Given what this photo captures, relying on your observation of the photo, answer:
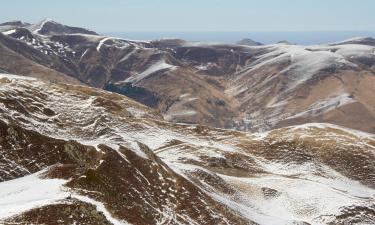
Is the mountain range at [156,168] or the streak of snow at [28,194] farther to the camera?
the mountain range at [156,168]

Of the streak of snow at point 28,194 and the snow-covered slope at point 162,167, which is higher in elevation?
the streak of snow at point 28,194

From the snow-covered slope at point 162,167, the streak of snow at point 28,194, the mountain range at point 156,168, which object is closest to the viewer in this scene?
the streak of snow at point 28,194

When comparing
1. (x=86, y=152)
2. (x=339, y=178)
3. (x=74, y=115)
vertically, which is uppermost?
(x=86, y=152)

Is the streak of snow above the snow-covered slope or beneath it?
above

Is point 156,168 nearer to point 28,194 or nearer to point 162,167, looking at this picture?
point 162,167

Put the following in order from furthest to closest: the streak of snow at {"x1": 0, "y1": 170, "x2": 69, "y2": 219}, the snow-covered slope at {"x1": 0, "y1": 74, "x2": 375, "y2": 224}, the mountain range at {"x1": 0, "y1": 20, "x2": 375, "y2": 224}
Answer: the snow-covered slope at {"x1": 0, "y1": 74, "x2": 375, "y2": 224}
the mountain range at {"x1": 0, "y1": 20, "x2": 375, "y2": 224}
the streak of snow at {"x1": 0, "y1": 170, "x2": 69, "y2": 219}

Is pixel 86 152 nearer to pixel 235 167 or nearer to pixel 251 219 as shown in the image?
pixel 251 219

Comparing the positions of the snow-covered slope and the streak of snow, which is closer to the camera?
the streak of snow

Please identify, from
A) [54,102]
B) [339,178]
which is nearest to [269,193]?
[339,178]

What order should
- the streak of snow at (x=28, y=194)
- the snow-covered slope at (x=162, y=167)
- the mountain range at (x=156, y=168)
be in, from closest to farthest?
the streak of snow at (x=28, y=194) → the mountain range at (x=156, y=168) → the snow-covered slope at (x=162, y=167)
